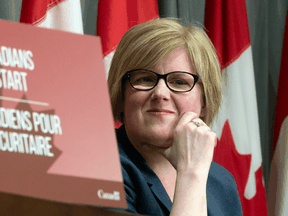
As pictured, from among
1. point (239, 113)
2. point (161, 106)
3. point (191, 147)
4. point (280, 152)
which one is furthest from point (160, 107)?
point (280, 152)

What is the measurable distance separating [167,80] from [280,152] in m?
1.26

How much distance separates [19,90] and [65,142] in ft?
0.28

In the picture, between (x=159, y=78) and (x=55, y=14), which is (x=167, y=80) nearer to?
(x=159, y=78)

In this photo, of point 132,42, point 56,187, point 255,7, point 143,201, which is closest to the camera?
point 56,187

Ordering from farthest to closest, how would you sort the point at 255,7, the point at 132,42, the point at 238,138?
the point at 255,7 < the point at 238,138 < the point at 132,42

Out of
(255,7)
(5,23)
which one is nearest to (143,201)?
(5,23)

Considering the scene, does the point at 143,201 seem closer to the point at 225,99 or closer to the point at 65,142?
the point at 65,142

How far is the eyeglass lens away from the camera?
2.87 feet

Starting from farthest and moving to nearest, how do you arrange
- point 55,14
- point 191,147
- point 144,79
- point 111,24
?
1. point 111,24
2. point 55,14
3. point 144,79
4. point 191,147

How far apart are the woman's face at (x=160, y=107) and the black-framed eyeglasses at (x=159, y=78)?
1 centimetres

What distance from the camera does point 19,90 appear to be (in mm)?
383

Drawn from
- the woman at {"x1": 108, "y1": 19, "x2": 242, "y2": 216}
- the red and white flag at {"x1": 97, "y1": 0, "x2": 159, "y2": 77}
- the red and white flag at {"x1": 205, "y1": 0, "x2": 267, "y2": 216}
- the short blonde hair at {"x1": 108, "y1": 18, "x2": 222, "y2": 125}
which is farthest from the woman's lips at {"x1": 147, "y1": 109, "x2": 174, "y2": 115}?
the red and white flag at {"x1": 205, "y1": 0, "x2": 267, "y2": 216}

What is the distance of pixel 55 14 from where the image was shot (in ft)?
4.72

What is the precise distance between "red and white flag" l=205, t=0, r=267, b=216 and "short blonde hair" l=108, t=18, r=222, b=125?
0.77 metres
